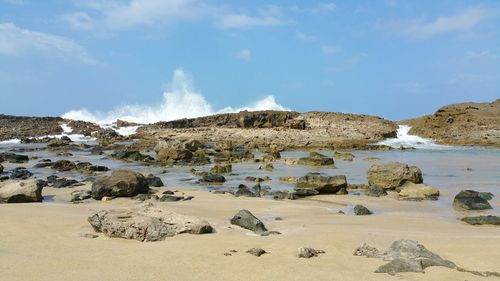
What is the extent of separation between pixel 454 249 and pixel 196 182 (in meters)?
11.3

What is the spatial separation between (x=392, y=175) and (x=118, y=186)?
834 centimetres

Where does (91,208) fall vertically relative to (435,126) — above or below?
below

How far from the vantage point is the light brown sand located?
16.6ft

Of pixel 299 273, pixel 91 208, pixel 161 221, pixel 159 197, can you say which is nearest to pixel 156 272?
pixel 299 273

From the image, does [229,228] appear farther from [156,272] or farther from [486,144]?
[486,144]

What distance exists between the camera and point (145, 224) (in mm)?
6906

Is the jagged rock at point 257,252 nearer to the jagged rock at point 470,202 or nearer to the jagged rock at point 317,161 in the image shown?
the jagged rock at point 470,202

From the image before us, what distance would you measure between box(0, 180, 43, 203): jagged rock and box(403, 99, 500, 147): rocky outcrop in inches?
1443

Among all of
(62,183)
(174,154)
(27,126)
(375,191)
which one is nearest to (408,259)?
(375,191)

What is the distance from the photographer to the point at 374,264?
5.50 meters

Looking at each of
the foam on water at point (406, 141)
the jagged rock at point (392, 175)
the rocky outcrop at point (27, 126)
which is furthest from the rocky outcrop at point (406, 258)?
the rocky outcrop at point (27, 126)

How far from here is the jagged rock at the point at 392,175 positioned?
14.4 metres

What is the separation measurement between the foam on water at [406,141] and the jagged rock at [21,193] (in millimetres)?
34299

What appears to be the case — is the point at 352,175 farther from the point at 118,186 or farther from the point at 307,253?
the point at 307,253
